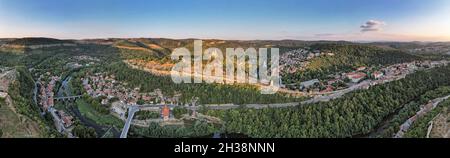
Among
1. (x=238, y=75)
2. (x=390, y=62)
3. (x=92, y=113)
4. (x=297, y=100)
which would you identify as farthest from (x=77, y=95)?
(x=390, y=62)

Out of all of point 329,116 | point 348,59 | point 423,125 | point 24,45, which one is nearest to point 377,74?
point 348,59

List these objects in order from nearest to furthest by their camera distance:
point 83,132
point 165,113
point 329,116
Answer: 1. point 83,132
2. point 329,116
3. point 165,113

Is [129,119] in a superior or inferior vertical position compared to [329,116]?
inferior

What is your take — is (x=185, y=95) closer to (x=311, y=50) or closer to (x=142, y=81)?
(x=142, y=81)

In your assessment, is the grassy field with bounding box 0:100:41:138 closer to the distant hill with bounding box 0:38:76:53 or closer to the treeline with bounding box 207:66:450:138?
the treeline with bounding box 207:66:450:138

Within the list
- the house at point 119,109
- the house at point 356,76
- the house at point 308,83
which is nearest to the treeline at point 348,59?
the house at point 308,83

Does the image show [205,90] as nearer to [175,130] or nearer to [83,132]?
[175,130]
